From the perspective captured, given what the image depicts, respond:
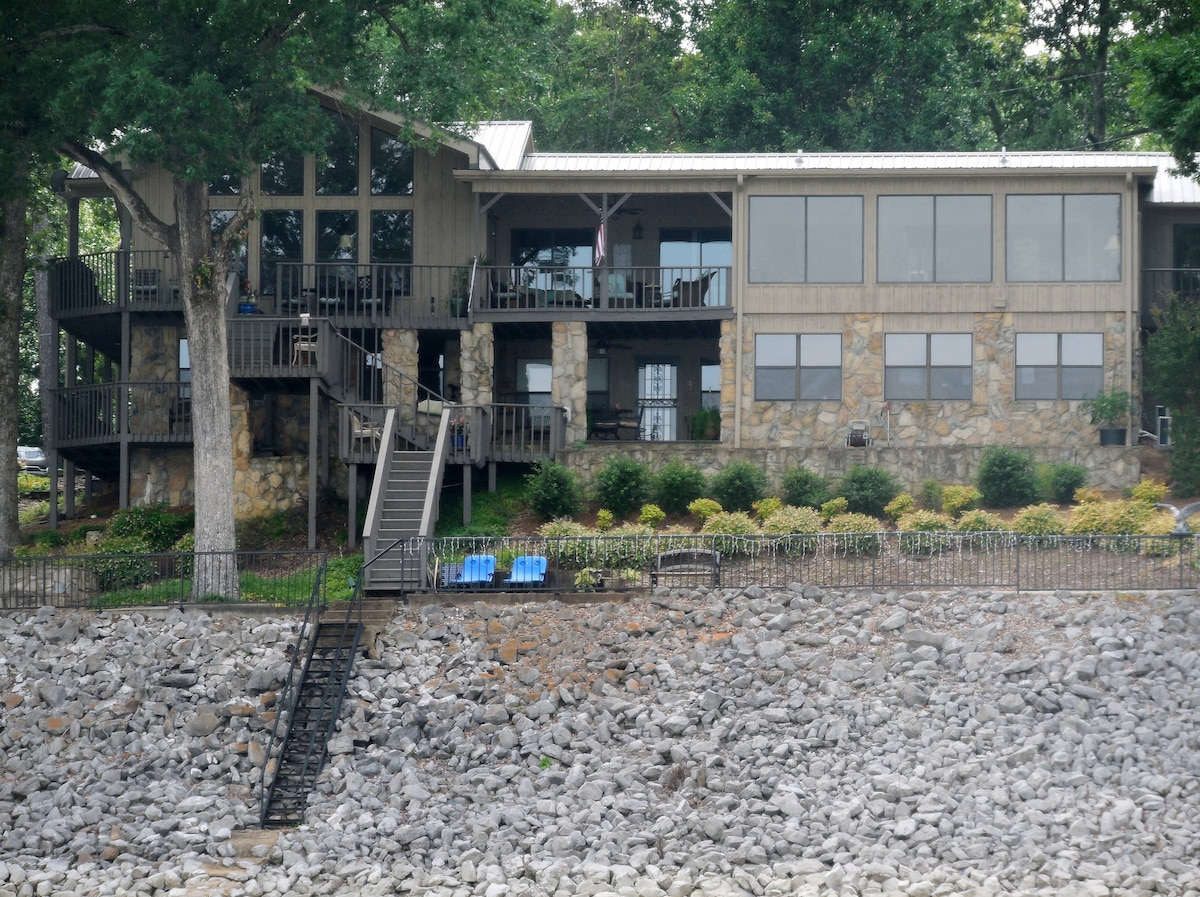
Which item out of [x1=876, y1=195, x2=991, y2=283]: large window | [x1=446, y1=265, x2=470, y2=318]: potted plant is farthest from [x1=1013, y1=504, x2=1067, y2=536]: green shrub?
[x1=446, y1=265, x2=470, y2=318]: potted plant

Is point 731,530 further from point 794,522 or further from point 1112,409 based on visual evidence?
point 1112,409

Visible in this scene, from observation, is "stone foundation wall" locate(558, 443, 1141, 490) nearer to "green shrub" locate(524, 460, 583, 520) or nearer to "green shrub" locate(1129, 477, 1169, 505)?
"green shrub" locate(1129, 477, 1169, 505)

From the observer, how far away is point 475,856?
17.3 m

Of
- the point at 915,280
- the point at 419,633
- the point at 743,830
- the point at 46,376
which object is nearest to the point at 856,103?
the point at 915,280

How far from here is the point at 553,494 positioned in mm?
26969

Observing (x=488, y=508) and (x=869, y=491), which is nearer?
(x=869, y=491)

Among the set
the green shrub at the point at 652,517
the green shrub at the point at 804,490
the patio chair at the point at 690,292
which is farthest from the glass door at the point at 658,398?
the green shrub at the point at 652,517

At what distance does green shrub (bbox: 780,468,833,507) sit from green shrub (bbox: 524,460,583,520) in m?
3.65

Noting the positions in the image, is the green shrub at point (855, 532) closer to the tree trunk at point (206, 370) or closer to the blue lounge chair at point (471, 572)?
the blue lounge chair at point (471, 572)

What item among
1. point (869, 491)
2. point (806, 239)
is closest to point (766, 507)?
point (869, 491)

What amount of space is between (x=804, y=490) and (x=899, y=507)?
1.72 m

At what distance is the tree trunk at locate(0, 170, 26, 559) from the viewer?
26391 mm

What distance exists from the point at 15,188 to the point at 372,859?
1255cm

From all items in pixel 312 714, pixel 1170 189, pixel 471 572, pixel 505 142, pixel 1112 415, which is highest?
pixel 505 142
